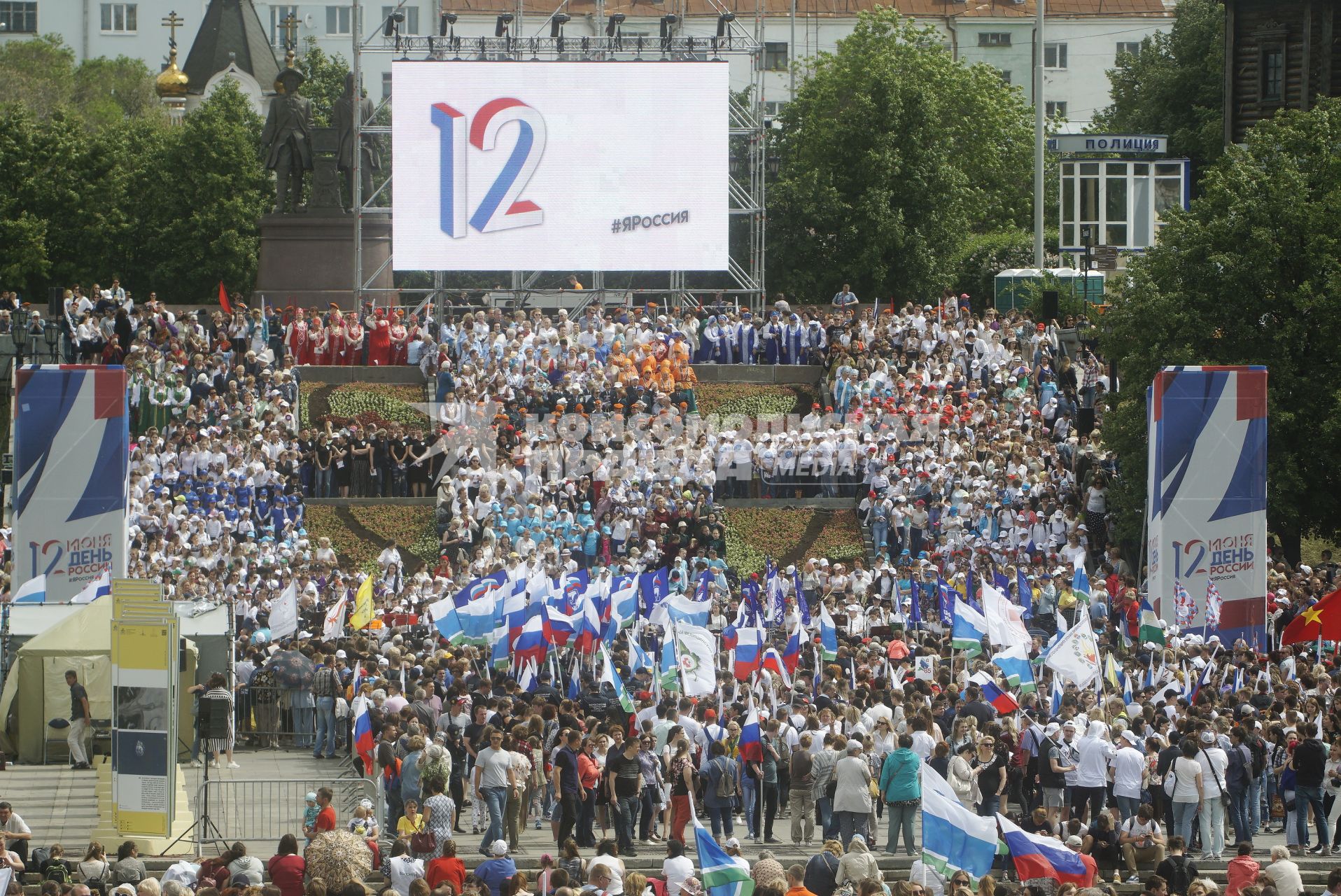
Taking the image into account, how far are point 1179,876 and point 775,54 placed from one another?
233 feet

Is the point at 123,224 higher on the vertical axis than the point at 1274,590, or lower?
higher

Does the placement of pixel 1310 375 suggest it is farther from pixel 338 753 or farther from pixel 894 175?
pixel 894 175

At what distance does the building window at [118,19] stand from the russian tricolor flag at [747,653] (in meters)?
79.0

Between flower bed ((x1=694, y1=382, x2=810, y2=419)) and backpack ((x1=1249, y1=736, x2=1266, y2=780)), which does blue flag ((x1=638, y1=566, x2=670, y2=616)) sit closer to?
backpack ((x1=1249, y1=736, x2=1266, y2=780))

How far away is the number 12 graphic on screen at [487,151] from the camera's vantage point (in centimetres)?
4241

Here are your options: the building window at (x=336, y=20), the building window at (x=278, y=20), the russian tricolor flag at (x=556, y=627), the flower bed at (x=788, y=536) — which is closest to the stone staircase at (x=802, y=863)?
the russian tricolor flag at (x=556, y=627)

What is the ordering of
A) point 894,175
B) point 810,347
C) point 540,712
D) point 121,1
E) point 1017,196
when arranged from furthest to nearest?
point 121,1, point 1017,196, point 894,175, point 810,347, point 540,712

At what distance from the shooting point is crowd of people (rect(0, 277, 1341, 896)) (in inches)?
794

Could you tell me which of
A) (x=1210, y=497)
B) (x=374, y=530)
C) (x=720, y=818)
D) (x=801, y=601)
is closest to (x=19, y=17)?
(x=374, y=530)

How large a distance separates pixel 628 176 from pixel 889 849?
24.7m

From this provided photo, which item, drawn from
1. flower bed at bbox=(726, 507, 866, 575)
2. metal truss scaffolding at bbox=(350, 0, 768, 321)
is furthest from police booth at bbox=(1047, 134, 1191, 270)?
flower bed at bbox=(726, 507, 866, 575)

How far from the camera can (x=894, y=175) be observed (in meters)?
58.9

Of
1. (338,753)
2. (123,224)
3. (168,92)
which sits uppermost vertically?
(168,92)

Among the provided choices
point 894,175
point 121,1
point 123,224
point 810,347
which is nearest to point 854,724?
point 810,347
